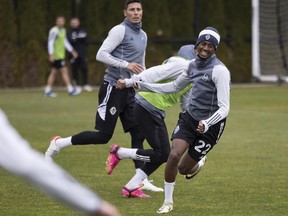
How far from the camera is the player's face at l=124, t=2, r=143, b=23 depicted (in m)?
10.5

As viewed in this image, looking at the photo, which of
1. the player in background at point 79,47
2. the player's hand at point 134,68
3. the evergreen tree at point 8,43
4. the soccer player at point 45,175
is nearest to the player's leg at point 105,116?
the player's hand at point 134,68

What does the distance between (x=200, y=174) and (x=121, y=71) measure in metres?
2.24

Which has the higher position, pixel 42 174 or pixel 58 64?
pixel 42 174

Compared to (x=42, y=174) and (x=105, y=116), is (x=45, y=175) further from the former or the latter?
(x=105, y=116)

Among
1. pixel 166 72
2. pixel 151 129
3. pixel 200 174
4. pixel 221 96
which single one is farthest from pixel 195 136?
pixel 200 174

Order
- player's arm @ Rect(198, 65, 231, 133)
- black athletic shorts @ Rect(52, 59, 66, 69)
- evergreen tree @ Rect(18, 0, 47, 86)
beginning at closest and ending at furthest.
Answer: player's arm @ Rect(198, 65, 231, 133) → black athletic shorts @ Rect(52, 59, 66, 69) → evergreen tree @ Rect(18, 0, 47, 86)

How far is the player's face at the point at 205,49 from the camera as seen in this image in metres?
8.79

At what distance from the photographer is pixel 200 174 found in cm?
1217

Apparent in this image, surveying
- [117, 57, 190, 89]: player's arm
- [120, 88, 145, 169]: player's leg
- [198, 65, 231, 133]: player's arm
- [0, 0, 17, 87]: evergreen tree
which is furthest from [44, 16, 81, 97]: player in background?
[198, 65, 231, 133]: player's arm

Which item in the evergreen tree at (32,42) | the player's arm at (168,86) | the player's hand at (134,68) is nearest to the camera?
the player's arm at (168,86)

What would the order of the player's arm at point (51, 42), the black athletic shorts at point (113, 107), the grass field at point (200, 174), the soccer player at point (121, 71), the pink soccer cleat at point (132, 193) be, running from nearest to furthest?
the grass field at point (200, 174)
the pink soccer cleat at point (132, 193)
the soccer player at point (121, 71)
the black athletic shorts at point (113, 107)
the player's arm at point (51, 42)

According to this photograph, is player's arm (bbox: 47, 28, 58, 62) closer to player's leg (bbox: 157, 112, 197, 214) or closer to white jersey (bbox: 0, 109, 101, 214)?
player's leg (bbox: 157, 112, 197, 214)

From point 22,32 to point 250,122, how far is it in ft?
47.6

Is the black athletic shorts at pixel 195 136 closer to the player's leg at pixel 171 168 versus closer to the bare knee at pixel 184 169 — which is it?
the player's leg at pixel 171 168
